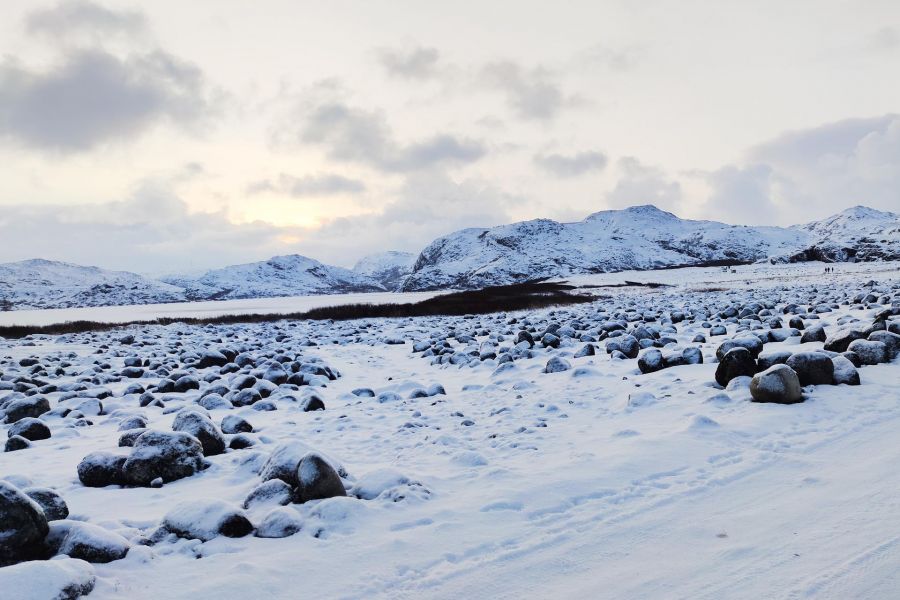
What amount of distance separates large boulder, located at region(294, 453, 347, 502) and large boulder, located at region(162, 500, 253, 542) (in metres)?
0.49

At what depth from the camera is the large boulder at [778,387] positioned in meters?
5.91

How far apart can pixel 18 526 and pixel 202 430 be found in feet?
7.99

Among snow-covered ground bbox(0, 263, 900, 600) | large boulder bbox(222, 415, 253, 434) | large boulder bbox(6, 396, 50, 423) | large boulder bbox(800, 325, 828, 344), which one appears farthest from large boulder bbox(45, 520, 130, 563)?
large boulder bbox(800, 325, 828, 344)

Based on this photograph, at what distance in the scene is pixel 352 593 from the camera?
2.90 m

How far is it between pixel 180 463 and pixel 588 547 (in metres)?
3.58

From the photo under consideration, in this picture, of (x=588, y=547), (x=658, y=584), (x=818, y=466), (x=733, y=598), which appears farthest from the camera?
(x=818, y=466)

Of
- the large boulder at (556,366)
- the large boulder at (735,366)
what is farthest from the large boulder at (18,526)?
the large boulder at (556,366)

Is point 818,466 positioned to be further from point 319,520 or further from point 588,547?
point 319,520

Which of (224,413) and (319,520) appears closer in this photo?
(319,520)

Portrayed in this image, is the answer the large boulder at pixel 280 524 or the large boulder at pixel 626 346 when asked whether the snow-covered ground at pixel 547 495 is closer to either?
the large boulder at pixel 280 524

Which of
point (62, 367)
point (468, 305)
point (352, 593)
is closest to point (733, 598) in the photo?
Answer: point (352, 593)

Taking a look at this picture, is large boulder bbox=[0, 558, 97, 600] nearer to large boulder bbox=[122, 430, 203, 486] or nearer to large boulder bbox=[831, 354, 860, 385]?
large boulder bbox=[122, 430, 203, 486]

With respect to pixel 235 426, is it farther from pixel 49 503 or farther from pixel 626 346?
pixel 626 346

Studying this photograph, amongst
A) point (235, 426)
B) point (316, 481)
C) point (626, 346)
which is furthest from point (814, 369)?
point (235, 426)
